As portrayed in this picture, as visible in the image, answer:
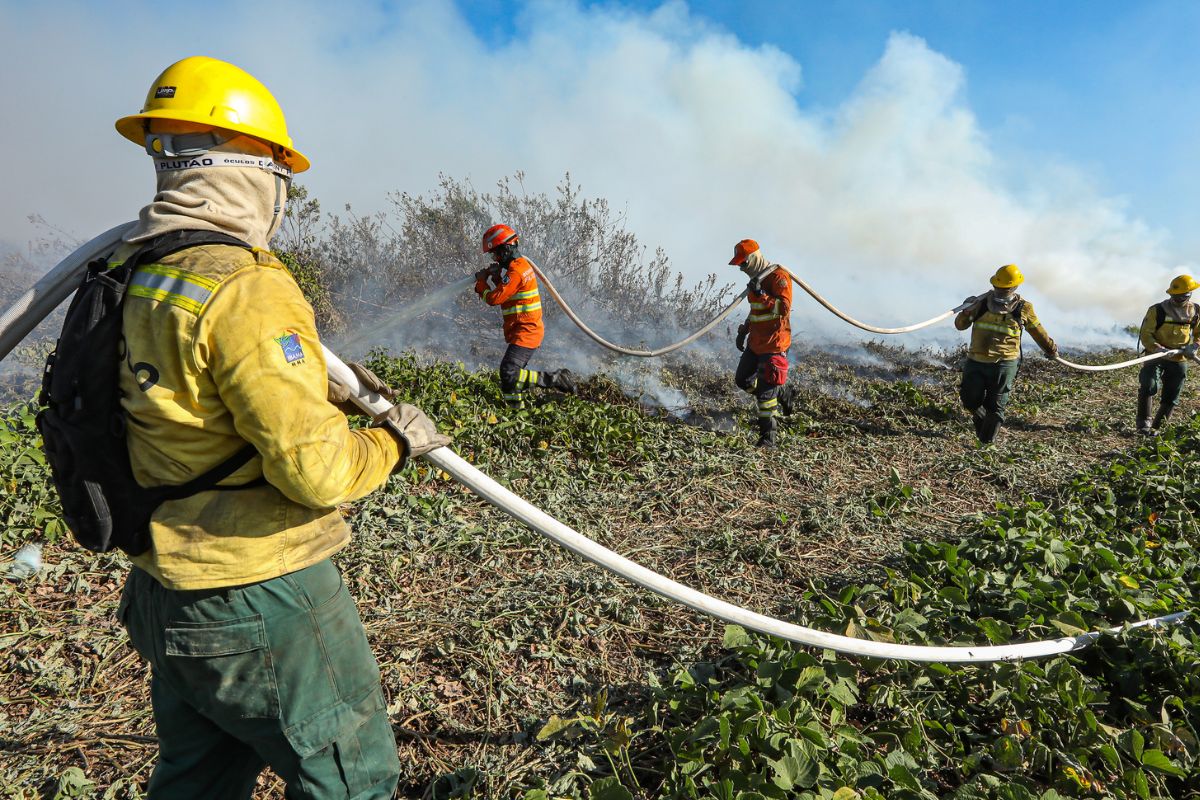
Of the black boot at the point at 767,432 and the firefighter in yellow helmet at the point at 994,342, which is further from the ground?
the firefighter in yellow helmet at the point at 994,342

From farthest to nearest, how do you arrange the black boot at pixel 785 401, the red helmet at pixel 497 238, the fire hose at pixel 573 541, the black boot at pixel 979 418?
the black boot at pixel 785 401 → the black boot at pixel 979 418 → the red helmet at pixel 497 238 → the fire hose at pixel 573 541

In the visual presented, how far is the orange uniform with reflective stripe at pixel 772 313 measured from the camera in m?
7.20

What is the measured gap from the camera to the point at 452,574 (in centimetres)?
395

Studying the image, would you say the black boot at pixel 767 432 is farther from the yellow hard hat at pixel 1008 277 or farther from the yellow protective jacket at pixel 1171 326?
the yellow protective jacket at pixel 1171 326

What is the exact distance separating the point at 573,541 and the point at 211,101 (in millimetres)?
1551

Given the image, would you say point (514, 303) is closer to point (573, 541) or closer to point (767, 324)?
point (767, 324)

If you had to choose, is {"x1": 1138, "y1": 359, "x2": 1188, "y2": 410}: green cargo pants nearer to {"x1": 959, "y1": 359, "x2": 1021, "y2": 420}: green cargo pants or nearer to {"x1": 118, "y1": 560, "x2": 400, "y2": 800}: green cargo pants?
{"x1": 959, "y1": 359, "x2": 1021, "y2": 420}: green cargo pants

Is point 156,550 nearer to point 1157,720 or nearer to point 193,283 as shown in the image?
point 193,283

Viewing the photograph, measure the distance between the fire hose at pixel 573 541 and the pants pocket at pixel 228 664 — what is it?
0.64m

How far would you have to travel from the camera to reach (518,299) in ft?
23.2

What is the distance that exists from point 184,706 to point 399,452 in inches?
33.7

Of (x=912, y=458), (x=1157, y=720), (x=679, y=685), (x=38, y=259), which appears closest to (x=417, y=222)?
(x=38, y=259)

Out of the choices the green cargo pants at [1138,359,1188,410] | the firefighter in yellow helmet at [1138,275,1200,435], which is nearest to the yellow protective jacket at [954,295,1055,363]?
the green cargo pants at [1138,359,1188,410]

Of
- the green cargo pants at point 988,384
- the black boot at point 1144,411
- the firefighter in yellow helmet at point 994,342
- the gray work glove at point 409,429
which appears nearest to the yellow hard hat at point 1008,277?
the firefighter in yellow helmet at point 994,342
